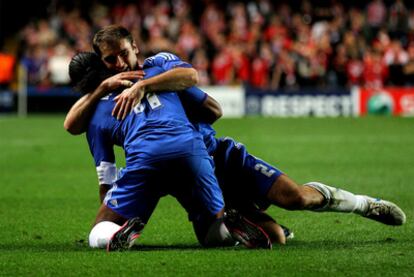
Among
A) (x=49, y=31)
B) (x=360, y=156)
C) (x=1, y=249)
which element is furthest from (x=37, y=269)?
(x=49, y=31)

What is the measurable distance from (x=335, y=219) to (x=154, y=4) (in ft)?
77.7

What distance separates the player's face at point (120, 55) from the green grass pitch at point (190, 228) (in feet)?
4.48

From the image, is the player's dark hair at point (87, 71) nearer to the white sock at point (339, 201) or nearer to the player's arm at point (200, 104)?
the player's arm at point (200, 104)

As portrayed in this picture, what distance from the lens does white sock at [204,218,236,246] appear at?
689 cm

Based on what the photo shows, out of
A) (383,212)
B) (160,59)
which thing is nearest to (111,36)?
(160,59)

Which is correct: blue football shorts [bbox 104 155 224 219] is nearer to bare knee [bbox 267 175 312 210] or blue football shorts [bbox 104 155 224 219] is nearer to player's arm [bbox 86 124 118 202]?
player's arm [bbox 86 124 118 202]

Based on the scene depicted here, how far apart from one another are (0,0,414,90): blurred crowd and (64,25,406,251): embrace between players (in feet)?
64.0

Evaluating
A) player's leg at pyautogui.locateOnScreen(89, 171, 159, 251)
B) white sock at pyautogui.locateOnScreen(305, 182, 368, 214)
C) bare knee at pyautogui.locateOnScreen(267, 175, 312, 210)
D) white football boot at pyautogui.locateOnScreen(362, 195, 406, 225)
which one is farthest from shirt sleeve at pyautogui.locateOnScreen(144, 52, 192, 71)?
white football boot at pyautogui.locateOnScreen(362, 195, 406, 225)

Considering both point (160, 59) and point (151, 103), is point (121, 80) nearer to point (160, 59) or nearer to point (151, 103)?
point (151, 103)

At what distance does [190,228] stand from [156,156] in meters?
1.66

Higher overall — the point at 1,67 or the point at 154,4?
the point at 154,4

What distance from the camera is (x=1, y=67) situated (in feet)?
94.1

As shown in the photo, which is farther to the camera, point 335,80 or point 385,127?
point 335,80

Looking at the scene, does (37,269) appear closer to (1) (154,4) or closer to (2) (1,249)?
(2) (1,249)
